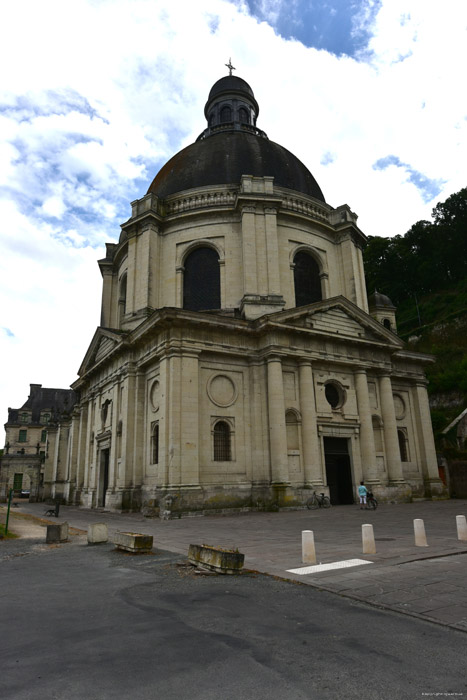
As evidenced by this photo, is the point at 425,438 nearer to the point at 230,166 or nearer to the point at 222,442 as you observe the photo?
the point at 222,442

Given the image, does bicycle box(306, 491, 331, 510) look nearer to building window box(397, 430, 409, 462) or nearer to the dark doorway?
the dark doorway

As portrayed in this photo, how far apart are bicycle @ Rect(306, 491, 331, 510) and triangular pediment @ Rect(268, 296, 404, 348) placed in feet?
28.5

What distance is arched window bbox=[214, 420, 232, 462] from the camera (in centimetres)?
2389

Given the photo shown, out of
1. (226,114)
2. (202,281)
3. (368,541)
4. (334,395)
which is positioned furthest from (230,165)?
(368,541)

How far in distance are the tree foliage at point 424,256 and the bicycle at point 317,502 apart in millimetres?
46083

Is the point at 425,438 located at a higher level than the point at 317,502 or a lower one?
higher

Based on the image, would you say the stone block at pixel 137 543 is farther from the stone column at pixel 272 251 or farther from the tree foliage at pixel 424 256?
the tree foliage at pixel 424 256

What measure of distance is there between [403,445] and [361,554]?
2296cm

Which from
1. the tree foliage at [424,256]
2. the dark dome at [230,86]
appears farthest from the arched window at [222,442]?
the tree foliage at [424,256]

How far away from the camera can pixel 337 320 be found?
27891 millimetres

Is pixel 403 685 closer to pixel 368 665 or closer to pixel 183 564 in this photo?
pixel 368 665

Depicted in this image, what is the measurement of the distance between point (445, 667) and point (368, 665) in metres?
0.69

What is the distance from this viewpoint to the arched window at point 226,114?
1610 inches

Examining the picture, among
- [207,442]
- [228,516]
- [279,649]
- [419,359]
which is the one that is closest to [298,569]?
[279,649]
